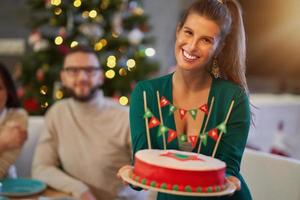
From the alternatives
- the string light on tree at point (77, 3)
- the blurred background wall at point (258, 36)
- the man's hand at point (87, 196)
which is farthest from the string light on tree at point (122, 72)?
the blurred background wall at point (258, 36)

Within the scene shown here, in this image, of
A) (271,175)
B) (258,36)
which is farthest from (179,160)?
(258,36)

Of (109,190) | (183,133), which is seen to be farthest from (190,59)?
(109,190)

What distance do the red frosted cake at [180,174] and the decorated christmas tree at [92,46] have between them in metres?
2.20

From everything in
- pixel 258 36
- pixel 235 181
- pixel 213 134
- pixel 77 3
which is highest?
pixel 77 3

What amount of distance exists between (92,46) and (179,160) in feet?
7.67

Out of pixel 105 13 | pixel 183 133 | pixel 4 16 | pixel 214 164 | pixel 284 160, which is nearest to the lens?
pixel 214 164

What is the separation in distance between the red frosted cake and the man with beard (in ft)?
3.22

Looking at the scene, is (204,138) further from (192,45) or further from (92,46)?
(92,46)

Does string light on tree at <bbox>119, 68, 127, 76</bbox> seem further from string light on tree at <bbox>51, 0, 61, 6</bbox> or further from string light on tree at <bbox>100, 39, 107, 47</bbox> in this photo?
string light on tree at <bbox>51, 0, 61, 6</bbox>

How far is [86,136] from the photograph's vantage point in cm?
206

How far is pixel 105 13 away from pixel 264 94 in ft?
7.37

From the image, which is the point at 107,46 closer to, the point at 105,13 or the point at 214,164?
the point at 105,13

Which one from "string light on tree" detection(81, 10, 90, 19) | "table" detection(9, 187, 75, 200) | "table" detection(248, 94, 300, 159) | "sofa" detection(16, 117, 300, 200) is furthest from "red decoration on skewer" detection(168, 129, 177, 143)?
"table" detection(248, 94, 300, 159)

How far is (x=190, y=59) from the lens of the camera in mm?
1052
